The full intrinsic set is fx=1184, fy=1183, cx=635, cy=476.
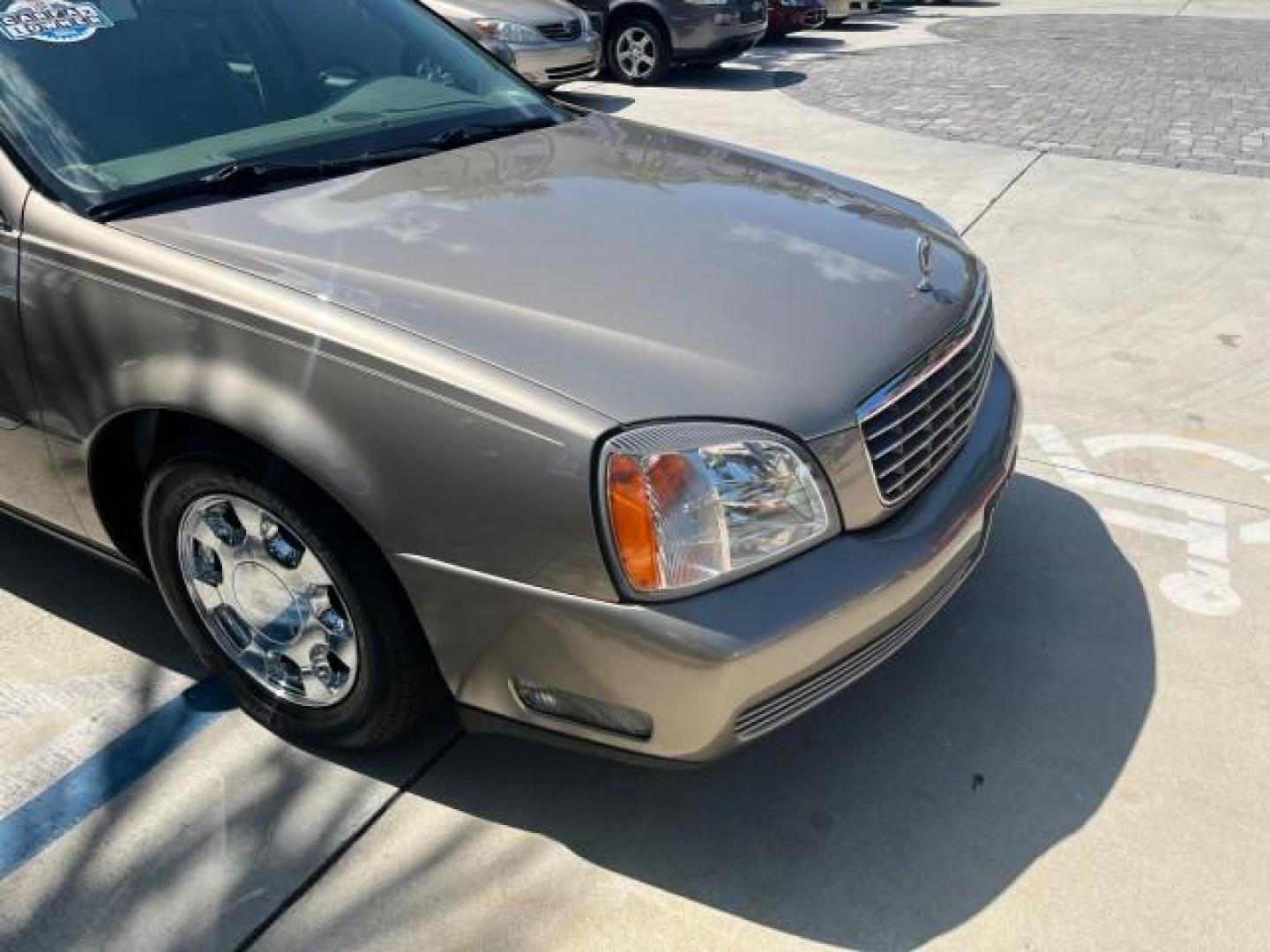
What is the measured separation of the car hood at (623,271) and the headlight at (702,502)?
50 mm

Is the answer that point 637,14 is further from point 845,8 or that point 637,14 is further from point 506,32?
point 845,8

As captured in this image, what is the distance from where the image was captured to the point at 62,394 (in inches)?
102

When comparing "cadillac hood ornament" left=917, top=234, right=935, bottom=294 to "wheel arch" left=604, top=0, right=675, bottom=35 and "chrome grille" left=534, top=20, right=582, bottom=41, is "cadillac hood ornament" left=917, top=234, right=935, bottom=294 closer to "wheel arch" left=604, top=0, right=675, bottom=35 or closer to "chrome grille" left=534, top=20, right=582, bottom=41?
"chrome grille" left=534, top=20, right=582, bottom=41

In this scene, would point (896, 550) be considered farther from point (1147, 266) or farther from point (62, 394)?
point (1147, 266)

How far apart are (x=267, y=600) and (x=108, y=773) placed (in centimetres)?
54

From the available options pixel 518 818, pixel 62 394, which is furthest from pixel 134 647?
pixel 518 818

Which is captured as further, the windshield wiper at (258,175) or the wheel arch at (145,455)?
the windshield wiper at (258,175)

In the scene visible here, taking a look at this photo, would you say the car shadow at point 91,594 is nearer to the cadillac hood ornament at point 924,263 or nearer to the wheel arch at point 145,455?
the wheel arch at point 145,455

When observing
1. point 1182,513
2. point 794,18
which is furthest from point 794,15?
point 1182,513

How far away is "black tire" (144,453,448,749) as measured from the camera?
2.33 metres

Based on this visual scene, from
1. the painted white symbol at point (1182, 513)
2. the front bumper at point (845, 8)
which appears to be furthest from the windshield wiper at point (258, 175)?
the front bumper at point (845, 8)

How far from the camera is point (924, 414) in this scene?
8.22 ft

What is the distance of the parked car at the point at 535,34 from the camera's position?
9773 mm

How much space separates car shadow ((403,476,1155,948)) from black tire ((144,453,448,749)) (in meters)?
0.24
